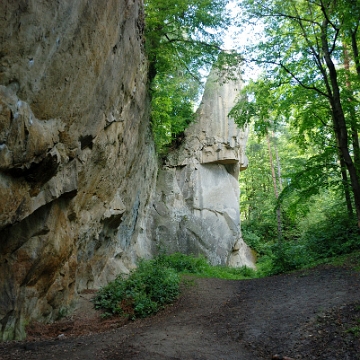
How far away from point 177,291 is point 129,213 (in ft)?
14.2

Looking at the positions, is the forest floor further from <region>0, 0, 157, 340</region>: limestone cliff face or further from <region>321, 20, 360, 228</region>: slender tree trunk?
<region>321, 20, 360, 228</region>: slender tree trunk

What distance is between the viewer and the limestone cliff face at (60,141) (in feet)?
16.0

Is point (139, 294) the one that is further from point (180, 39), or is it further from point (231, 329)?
point (180, 39)

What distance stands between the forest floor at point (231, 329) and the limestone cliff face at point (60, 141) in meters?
0.99

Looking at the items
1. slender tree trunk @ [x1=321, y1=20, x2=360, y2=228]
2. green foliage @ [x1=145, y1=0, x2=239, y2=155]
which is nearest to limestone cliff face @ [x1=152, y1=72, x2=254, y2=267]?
green foliage @ [x1=145, y1=0, x2=239, y2=155]

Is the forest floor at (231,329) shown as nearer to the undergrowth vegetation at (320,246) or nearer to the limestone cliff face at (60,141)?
the limestone cliff face at (60,141)

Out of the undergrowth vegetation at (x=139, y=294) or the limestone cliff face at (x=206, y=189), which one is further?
the limestone cliff face at (x=206, y=189)

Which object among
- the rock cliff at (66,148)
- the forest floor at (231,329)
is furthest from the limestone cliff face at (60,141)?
the forest floor at (231,329)

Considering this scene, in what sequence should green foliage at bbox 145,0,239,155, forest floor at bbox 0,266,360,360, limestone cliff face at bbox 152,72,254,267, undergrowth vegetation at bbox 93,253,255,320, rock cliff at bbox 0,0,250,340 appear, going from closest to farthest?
forest floor at bbox 0,266,360,360, rock cliff at bbox 0,0,250,340, undergrowth vegetation at bbox 93,253,255,320, green foliage at bbox 145,0,239,155, limestone cliff face at bbox 152,72,254,267

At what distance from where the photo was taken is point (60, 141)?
6.37 metres

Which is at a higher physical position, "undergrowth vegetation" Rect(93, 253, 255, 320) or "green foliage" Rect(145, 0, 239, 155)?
"green foliage" Rect(145, 0, 239, 155)

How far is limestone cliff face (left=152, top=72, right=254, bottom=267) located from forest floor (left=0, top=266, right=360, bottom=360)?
9273 mm

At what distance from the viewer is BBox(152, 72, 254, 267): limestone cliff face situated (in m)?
18.6

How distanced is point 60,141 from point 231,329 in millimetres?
4668
